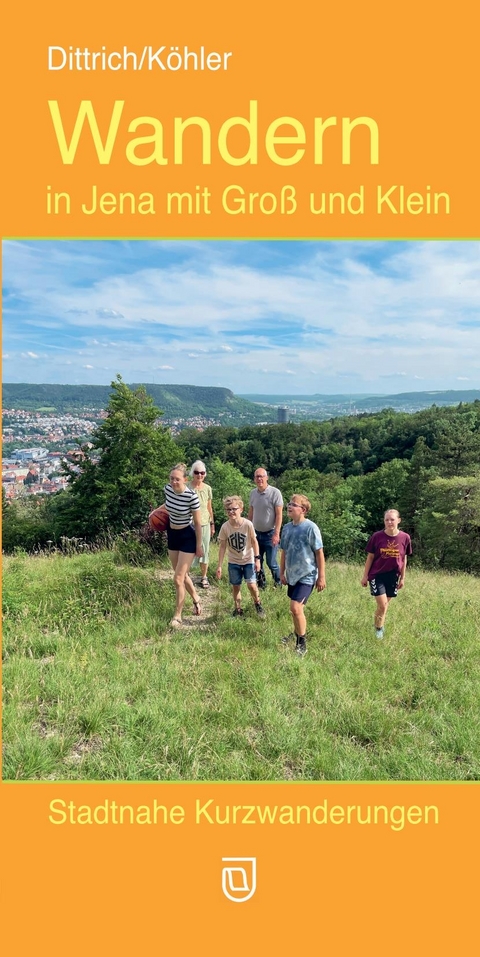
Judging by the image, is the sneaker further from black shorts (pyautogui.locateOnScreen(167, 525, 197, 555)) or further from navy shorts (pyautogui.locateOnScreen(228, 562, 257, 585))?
black shorts (pyautogui.locateOnScreen(167, 525, 197, 555))

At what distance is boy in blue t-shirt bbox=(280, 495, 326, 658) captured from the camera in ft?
15.6

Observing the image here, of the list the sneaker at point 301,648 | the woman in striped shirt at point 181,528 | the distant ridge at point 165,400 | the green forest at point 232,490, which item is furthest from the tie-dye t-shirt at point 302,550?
the distant ridge at point 165,400

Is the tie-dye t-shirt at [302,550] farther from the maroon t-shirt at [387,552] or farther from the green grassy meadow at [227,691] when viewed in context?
the maroon t-shirt at [387,552]

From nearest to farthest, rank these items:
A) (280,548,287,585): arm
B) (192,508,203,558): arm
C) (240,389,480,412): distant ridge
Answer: (280,548,287,585): arm, (192,508,203,558): arm, (240,389,480,412): distant ridge

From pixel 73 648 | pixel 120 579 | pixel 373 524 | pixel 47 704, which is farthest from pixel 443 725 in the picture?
pixel 373 524

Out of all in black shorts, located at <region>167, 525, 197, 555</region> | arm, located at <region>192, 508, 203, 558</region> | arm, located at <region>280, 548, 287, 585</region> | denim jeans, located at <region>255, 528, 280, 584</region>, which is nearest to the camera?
arm, located at <region>280, 548, 287, 585</region>

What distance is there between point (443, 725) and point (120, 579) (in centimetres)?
454

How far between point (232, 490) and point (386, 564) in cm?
2747

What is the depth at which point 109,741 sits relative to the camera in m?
3.19

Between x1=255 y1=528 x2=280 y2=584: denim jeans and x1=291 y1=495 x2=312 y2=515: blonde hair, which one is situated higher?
x1=291 y1=495 x2=312 y2=515: blonde hair

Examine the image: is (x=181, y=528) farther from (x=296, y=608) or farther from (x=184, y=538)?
(x=296, y=608)

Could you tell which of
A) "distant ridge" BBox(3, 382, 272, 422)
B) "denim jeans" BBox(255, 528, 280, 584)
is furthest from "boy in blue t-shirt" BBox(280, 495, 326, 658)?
"distant ridge" BBox(3, 382, 272, 422)

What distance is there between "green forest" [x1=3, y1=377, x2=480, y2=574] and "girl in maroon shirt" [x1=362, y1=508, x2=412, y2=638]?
4.64 m

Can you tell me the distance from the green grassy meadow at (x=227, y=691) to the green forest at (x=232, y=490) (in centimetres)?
337
